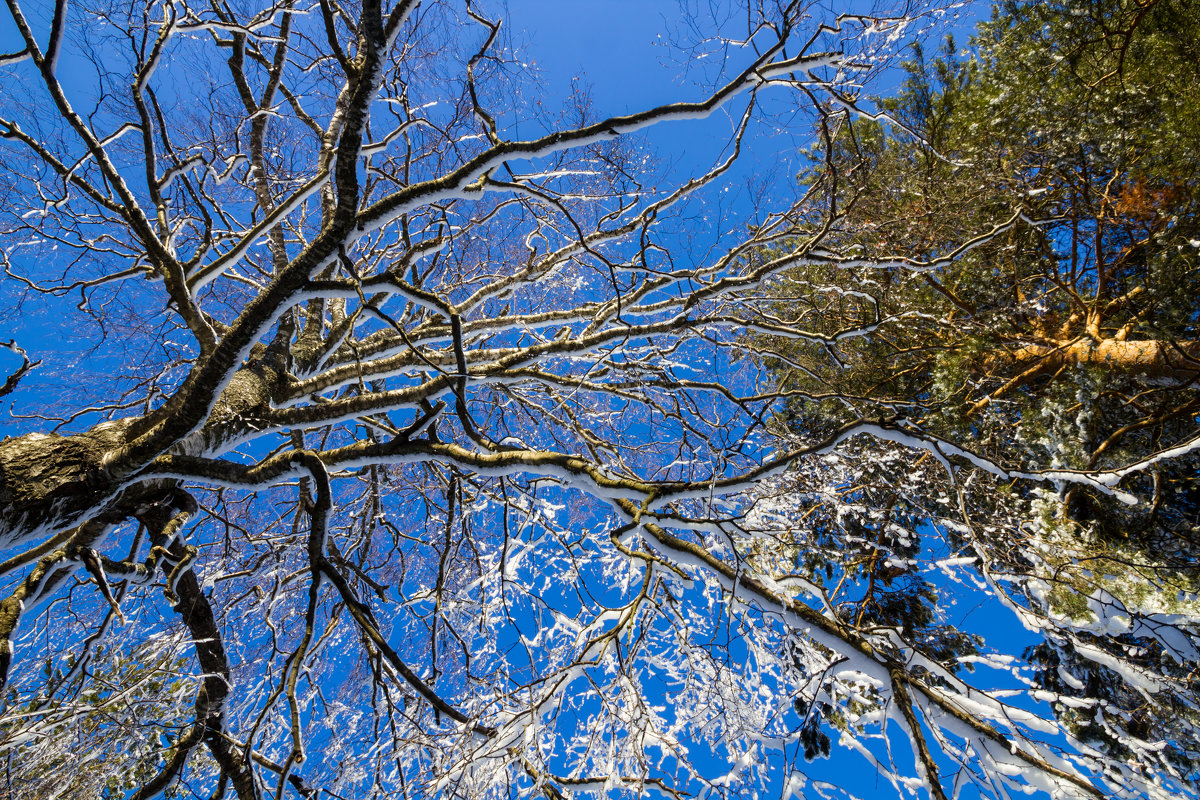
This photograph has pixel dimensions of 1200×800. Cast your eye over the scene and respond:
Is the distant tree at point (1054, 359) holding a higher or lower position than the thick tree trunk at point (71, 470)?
higher

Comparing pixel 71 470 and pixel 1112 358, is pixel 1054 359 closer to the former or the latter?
pixel 1112 358

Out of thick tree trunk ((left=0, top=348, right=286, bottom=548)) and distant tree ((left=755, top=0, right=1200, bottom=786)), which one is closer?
thick tree trunk ((left=0, top=348, right=286, bottom=548))

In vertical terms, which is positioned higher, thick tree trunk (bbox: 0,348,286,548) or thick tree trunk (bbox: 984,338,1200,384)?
thick tree trunk (bbox: 984,338,1200,384)

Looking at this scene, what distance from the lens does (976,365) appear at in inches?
189

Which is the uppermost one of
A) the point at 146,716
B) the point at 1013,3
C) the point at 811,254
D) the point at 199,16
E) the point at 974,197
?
the point at 1013,3

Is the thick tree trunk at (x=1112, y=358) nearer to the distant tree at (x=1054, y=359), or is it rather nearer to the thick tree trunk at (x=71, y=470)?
the distant tree at (x=1054, y=359)

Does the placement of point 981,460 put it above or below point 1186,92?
below

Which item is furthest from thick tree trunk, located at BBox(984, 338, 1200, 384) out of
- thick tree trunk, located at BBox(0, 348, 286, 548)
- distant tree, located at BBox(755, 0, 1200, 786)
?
thick tree trunk, located at BBox(0, 348, 286, 548)

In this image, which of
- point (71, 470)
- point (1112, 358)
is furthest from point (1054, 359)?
point (71, 470)

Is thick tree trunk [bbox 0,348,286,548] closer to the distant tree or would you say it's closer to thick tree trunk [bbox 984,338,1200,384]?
the distant tree

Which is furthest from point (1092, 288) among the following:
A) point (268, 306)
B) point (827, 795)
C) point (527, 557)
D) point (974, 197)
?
point (268, 306)

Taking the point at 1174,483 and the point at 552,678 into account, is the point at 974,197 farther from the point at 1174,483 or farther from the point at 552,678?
the point at 552,678

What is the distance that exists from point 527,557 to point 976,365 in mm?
4631

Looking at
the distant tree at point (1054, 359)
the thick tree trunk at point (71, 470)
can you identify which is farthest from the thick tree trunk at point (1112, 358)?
the thick tree trunk at point (71, 470)
